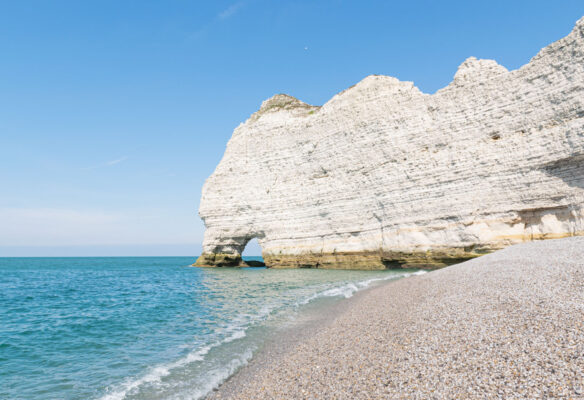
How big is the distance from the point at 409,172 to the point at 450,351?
72.0 feet

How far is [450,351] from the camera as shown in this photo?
13.3 ft

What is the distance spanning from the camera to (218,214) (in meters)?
35.9

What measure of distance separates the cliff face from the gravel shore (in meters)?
14.2

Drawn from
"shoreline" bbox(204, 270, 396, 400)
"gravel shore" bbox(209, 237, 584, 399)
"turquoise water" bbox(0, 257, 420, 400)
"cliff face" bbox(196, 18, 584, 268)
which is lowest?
"turquoise water" bbox(0, 257, 420, 400)

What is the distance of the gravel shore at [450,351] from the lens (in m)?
3.21

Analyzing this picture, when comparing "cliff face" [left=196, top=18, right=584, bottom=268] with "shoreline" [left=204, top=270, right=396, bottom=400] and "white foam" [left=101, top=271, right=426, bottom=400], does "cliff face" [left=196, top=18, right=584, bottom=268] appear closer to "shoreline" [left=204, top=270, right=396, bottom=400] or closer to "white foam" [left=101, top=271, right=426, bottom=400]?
"shoreline" [left=204, top=270, right=396, bottom=400]

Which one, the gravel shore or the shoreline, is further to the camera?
the shoreline

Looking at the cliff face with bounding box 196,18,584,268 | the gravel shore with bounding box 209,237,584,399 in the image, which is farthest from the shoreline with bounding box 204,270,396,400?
the cliff face with bounding box 196,18,584,268

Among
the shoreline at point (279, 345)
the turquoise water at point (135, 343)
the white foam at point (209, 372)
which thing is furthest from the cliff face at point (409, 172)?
the white foam at point (209, 372)

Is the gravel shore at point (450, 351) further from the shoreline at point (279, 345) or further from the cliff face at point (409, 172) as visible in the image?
the cliff face at point (409, 172)

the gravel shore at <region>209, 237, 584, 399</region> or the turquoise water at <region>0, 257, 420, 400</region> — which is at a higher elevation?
the gravel shore at <region>209, 237, 584, 399</region>

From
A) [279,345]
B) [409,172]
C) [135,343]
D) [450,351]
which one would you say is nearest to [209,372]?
[279,345]

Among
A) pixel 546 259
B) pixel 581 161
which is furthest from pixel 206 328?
pixel 581 161

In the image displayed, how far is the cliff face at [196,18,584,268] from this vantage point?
61.3 ft
